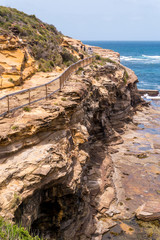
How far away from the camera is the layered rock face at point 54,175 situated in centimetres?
1234

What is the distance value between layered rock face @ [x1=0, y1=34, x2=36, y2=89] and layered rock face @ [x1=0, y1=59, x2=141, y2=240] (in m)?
4.04

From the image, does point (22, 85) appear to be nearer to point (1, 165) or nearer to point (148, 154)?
point (1, 165)

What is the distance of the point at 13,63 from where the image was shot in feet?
70.9

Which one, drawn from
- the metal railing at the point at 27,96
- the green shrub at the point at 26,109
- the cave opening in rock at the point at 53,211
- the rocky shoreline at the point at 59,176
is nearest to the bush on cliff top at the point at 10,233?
the rocky shoreline at the point at 59,176

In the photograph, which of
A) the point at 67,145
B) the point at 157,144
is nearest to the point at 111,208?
the point at 67,145

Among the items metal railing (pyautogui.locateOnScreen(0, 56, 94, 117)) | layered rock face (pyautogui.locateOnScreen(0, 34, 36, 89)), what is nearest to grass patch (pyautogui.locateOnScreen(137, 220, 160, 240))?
metal railing (pyautogui.locateOnScreen(0, 56, 94, 117))

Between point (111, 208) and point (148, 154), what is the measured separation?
490 inches

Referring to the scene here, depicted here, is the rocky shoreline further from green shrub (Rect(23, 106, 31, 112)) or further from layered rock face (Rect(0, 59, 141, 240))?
green shrub (Rect(23, 106, 31, 112))

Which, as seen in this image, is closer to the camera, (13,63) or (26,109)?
(26,109)

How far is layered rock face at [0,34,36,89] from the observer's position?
1981 centimetres

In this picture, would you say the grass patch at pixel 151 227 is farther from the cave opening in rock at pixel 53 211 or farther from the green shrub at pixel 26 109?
the green shrub at pixel 26 109

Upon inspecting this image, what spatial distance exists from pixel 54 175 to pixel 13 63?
1201 centimetres

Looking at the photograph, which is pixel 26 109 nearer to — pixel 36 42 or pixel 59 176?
pixel 59 176

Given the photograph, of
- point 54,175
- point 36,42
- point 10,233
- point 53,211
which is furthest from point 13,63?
point 10,233
